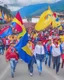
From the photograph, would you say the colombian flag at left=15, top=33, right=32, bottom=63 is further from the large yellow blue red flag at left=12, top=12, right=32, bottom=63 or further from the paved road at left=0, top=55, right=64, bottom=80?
the paved road at left=0, top=55, right=64, bottom=80

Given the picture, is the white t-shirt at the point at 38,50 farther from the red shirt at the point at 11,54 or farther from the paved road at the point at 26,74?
the red shirt at the point at 11,54

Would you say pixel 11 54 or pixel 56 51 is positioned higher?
pixel 11 54

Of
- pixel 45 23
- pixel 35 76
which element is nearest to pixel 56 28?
pixel 45 23

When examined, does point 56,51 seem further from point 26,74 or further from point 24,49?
Result: point 26,74

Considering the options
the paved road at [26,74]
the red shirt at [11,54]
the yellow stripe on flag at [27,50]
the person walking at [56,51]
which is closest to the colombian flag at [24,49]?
the yellow stripe on flag at [27,50]

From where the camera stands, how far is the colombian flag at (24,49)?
15867 mm

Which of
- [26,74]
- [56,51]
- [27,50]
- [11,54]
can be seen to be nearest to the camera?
[11,54]

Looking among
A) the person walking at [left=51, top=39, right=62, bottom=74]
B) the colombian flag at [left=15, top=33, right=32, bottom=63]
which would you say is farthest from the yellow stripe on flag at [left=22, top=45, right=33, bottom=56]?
the person walking at [left=51, top=39, right=62, bottom=74]

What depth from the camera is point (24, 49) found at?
52.8ft

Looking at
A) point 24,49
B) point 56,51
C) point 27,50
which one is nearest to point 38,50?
point 27,50

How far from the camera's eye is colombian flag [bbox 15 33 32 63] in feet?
52.1

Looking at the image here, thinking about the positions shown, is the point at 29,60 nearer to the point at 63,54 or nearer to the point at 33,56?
the point at 33,56

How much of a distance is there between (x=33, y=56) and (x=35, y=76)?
3.24 ft

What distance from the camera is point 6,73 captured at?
645 inches
